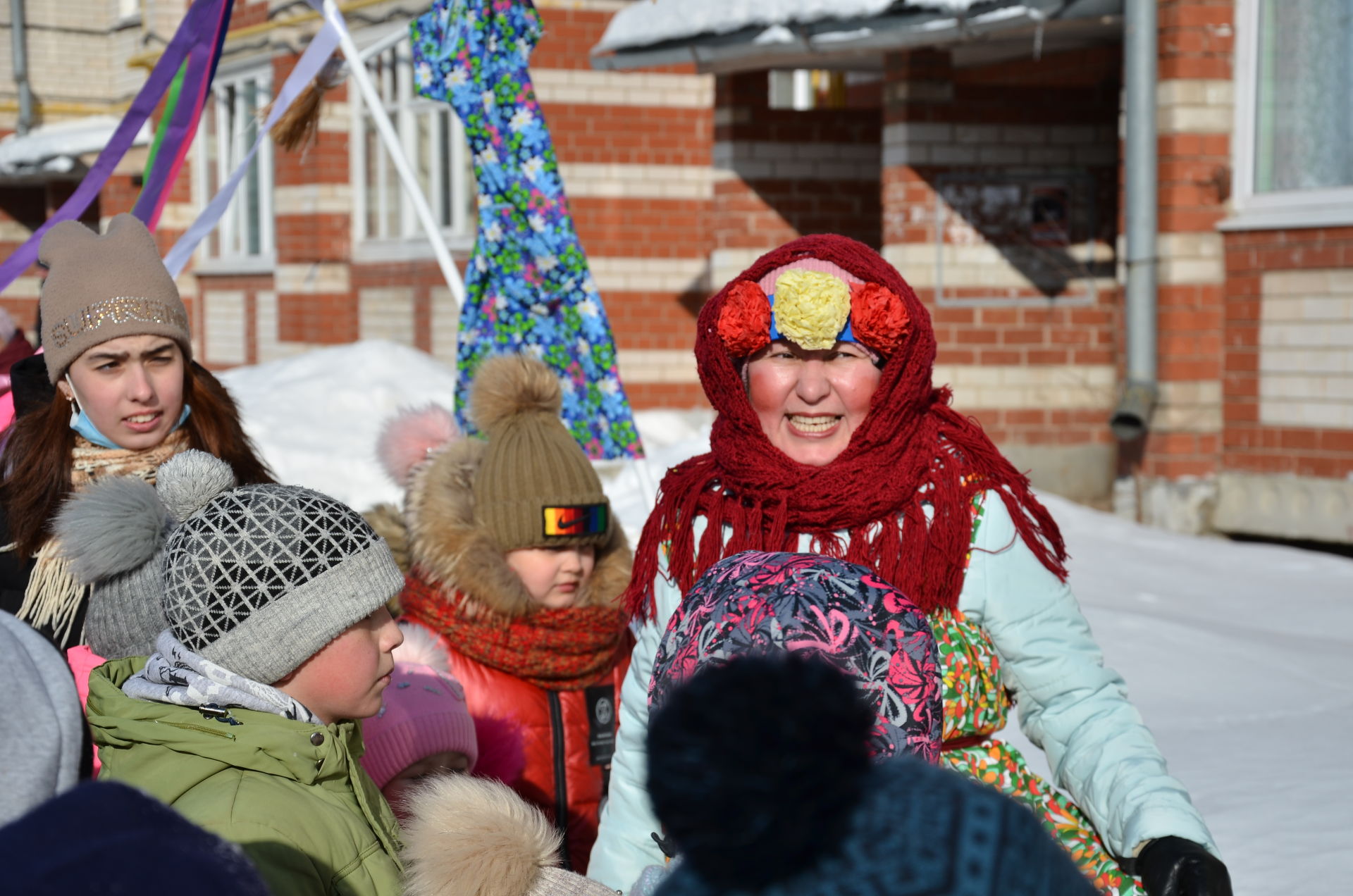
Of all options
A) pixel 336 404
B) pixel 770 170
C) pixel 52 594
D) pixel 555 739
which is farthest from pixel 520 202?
pixel 770 170

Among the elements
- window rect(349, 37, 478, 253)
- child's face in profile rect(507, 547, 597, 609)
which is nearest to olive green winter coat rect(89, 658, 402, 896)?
child's face in profile rect(507, 547, 597, 609)

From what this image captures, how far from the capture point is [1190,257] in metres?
8.04

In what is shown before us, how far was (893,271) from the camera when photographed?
2.37m

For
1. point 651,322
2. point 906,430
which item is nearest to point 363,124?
point 651,322

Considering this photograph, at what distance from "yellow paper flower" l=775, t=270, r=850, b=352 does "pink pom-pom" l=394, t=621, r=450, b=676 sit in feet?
3.56

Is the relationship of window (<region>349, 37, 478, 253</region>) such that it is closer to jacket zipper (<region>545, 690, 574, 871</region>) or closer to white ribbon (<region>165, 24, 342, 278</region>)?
white ribbon (<region>165, 24, 342, 278</region>)

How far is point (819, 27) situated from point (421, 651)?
6634mm

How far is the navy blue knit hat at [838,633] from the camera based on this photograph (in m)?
1.43

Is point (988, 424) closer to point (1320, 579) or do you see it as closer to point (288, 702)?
point (1320, 579)

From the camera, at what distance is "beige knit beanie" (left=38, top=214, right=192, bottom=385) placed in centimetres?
285

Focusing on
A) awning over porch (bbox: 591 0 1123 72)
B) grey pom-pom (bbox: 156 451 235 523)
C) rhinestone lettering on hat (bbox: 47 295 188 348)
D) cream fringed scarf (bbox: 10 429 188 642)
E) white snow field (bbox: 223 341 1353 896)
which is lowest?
white snow field (bbox: 223 341 1353 896)

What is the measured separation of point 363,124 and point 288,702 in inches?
520

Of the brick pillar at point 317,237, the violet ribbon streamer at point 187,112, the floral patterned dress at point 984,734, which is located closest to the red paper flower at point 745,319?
the floral patterned dress at point 984,734

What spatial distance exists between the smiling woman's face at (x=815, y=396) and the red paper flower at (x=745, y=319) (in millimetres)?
51
